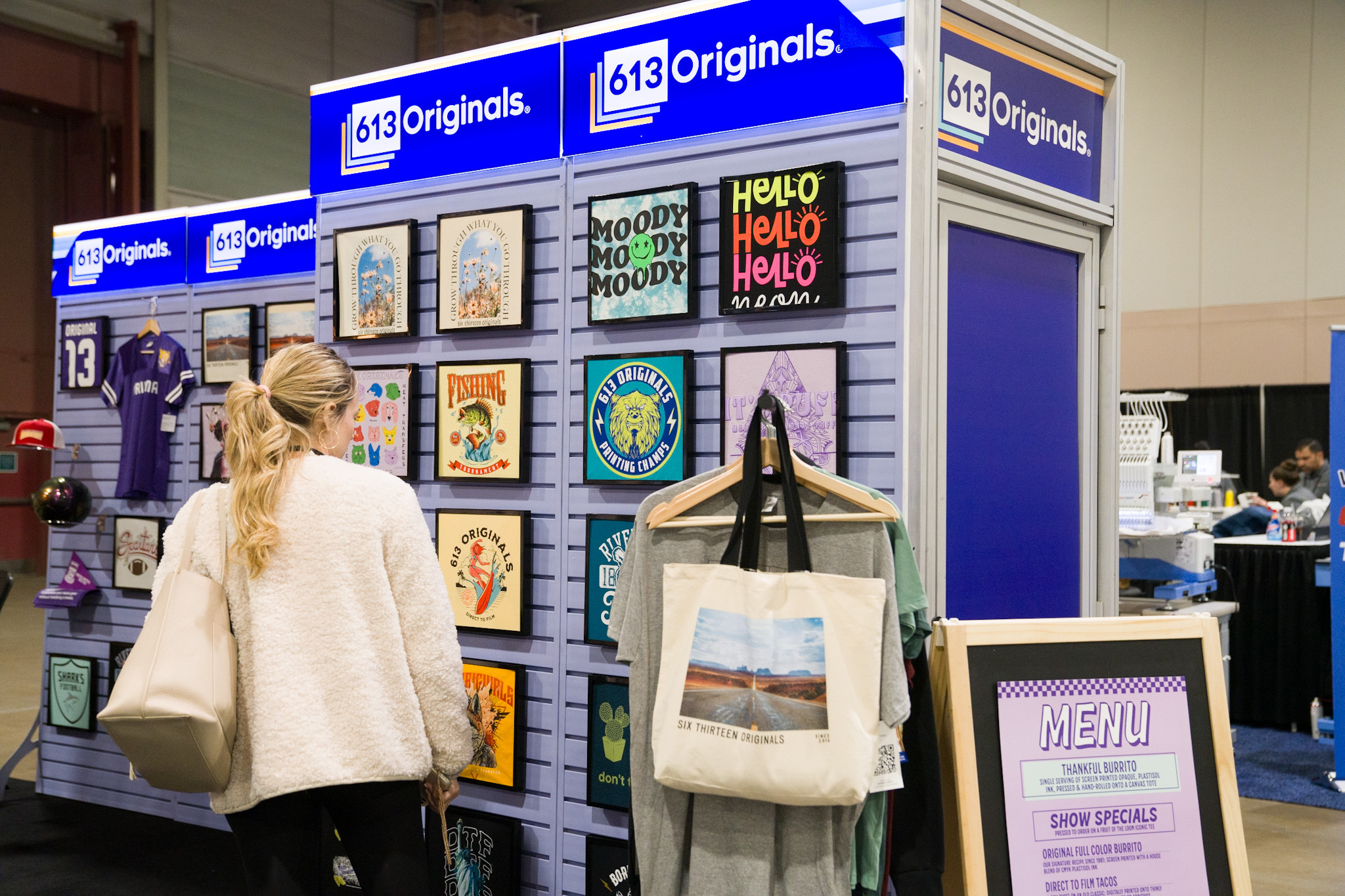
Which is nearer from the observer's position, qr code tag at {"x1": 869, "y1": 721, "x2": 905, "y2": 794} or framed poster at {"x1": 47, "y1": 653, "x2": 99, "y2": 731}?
qr code tag at {"x1": 869, "y1": 721, "x2": 905, "y2": 794}

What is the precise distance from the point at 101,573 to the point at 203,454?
0.85 metres

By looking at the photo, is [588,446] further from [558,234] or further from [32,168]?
[32,168]

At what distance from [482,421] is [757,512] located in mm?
1386

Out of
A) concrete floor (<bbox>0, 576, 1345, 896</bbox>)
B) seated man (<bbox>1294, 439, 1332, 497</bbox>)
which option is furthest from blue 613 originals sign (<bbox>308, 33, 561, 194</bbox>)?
seated man (<bbox>1294, 439, 1332, 497</bbox>)

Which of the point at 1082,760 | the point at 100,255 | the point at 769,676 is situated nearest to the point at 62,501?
the point at 100,255

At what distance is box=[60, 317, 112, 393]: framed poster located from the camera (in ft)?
17.6

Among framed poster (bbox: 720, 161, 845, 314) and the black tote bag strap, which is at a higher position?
framed poster (bbox: 720, 161, 845, 314)

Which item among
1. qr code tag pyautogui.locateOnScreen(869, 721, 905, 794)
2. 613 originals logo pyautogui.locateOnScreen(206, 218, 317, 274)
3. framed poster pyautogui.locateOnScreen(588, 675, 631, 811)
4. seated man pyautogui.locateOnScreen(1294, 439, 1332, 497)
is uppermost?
613 originals logo pyautogui.locateOnScreen(206, 218, 317, 274)

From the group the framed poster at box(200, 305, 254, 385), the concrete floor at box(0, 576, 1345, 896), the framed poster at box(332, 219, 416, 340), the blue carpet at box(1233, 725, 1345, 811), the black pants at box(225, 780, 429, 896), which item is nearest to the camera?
the black pants at box(225, 780, 429, 896)

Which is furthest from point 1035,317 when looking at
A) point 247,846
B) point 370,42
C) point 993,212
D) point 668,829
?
point 370,42

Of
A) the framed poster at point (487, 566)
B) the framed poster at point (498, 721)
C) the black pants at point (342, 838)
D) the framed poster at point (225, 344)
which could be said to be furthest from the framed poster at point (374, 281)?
the black pants at point (342, 838)

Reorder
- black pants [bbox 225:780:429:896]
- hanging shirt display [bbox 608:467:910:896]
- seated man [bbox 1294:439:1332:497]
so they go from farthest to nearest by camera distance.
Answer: seated man [bbox 1294:439:1332:497]
hanging shirt display [bbox 608:467:910:896]
black pants [bbox 225:780:429:896]

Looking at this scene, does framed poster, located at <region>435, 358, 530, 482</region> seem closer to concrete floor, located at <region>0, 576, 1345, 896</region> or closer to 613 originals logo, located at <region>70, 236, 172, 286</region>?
613 originals logo, located at <region>70, 236, 172, 286</region>

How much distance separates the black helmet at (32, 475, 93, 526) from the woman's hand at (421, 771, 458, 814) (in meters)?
3.45
